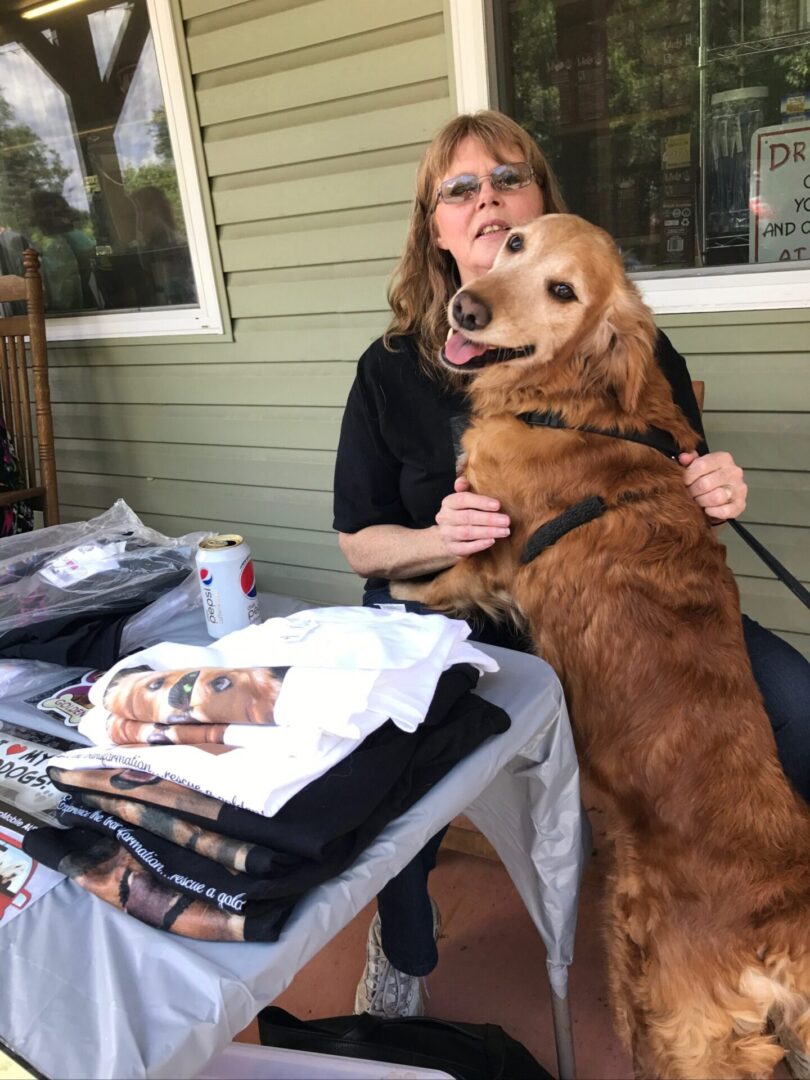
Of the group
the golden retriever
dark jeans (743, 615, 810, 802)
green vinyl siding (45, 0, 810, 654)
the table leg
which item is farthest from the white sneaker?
green vinyl siding (45, 0, 810, 654)

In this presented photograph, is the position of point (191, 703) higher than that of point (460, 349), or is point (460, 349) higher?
point (460, 349)

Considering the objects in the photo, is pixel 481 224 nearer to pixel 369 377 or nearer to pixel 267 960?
pixel 369 377

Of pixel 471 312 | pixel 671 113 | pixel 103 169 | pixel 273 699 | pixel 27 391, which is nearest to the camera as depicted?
pixel 273 699

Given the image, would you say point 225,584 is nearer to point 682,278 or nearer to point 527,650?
point 527,650

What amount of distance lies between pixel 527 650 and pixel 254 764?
3.00 feet

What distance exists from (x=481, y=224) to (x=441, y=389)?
36cm

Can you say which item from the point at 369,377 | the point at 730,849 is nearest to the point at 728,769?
the point at 730,849

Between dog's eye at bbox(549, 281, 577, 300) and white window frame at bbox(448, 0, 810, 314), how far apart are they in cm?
82

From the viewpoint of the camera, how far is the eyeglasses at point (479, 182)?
5.46 feet

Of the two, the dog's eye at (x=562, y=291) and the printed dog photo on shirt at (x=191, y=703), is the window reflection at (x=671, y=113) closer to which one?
the dog's eye at (x=562, y=291)

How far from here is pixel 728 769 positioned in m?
1.10

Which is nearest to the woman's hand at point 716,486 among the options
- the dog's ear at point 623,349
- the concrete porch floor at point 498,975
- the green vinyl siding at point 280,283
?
the dog's ear at point 623,349

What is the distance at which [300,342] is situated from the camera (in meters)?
2.89

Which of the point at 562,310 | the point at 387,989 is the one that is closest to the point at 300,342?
the point at 562,310
